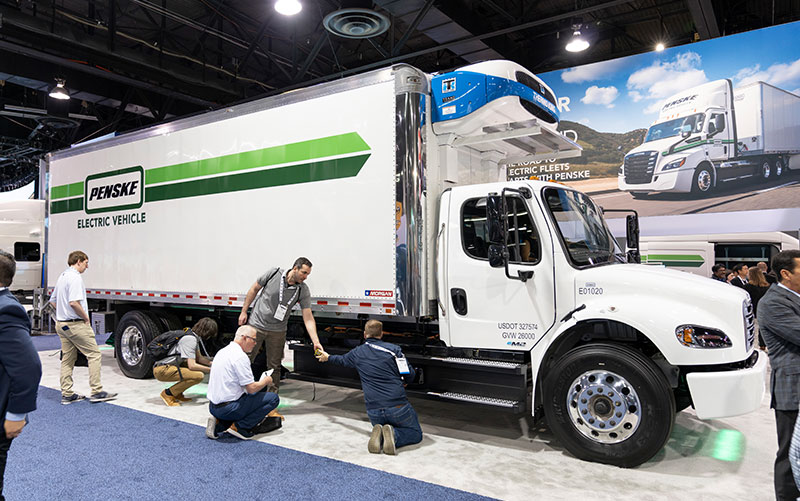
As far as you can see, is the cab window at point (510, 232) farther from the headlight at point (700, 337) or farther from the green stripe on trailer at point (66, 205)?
the green stripe on trailer at point (66, 205)

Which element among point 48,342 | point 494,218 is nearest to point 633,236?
point 494,218

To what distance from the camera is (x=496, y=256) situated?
4.75m

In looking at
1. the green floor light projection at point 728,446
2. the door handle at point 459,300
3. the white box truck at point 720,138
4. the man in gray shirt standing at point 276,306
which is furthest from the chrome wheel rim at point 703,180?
the man in gray shirt standing at point 276,306

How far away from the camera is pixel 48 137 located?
19109 mm

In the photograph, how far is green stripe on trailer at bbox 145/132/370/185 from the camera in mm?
5590

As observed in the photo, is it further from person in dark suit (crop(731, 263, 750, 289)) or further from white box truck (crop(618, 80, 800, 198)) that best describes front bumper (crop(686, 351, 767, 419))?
white box truck (crop(618, 80, 800, 198))

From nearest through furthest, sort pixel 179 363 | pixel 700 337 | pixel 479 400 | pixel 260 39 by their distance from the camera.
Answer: pixel 700 337 → pixel 479 400 → pixel 179 363 → pixel 260 39

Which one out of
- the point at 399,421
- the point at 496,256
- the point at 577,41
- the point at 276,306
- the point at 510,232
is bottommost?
the point at 399,421

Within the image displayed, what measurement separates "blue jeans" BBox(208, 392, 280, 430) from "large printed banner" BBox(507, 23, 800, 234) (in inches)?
337

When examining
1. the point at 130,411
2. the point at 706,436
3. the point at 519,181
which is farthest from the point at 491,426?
the point at 130,411

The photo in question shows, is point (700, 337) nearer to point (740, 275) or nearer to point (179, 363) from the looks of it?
point (179, 363)

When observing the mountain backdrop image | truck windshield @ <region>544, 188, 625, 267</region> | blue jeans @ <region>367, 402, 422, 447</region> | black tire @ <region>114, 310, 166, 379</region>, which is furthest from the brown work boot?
the mountain backdrop image

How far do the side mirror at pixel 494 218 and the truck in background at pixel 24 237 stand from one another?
1579 centimetres

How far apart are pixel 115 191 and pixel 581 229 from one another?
6613 mm
